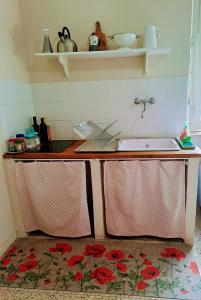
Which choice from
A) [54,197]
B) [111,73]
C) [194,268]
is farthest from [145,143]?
[194,268]

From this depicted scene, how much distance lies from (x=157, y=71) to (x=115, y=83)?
394 mm

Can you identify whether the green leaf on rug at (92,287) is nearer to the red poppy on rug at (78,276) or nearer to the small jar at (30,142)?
the red poppy on rug at (78,276)

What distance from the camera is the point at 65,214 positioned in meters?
1.81

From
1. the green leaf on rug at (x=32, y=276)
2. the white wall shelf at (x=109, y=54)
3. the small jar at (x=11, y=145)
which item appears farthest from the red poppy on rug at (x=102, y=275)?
the white wall shelf at (x=109, y=54)

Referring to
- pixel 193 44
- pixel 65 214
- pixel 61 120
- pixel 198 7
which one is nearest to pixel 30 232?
pixel 65 214

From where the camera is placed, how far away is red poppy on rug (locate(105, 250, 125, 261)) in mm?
1660

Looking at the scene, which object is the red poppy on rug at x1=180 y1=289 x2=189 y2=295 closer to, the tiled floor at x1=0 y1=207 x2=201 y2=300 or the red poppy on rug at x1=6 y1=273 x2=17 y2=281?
the tiled floor at x1=0 y1=207 x2=201 y2=300

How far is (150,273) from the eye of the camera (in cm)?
151

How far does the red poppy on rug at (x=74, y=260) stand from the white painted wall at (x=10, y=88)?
1.85ft

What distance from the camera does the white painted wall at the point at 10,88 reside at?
1.76m

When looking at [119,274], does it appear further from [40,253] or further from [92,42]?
[92,42]

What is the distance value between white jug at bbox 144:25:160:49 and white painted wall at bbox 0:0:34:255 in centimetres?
113

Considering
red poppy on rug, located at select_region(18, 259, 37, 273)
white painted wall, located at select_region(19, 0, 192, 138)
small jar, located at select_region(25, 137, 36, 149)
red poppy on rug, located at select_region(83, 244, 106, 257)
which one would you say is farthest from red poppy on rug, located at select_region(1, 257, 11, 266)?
white painted wall, located at select_region(19, 0, 192, 138)

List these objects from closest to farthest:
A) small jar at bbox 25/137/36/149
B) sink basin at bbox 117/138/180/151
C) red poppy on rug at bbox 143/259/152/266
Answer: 1. red poppy on rug at bbox 143/259/152/266
2. small jar at bbox 25/137/36/149
3. sink basin at bbox 117/138/180/151
